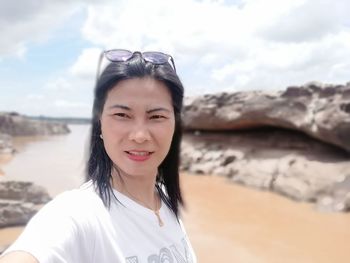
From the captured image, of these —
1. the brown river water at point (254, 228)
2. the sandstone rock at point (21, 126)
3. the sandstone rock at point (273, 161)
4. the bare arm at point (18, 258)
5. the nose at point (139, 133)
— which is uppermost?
the nose at point (139, 133)

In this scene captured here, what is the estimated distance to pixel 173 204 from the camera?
1.51 meters

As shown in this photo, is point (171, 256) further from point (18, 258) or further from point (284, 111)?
point (284, 111)

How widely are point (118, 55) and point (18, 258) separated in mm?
644

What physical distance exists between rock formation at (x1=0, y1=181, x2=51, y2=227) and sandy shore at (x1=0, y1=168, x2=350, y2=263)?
0.14 m

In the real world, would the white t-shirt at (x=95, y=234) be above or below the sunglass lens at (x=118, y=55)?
below

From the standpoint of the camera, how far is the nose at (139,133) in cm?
116

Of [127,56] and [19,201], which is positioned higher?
[127,56]

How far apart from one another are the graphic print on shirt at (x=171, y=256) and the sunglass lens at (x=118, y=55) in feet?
1.85

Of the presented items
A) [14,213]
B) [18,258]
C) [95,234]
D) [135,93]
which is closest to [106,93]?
[135,93]

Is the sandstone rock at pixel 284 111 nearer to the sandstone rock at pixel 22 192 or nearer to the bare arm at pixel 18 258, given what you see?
the sandstone rock at pixel 22 192

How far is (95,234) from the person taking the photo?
98 cm

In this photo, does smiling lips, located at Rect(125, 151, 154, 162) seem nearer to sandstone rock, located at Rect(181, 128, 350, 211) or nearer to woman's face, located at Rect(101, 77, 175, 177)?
woman's face, located at Rect(101, 77, 175, 177)

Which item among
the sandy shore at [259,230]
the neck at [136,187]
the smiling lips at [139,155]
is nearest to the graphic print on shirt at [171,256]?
the neck at [136,187]

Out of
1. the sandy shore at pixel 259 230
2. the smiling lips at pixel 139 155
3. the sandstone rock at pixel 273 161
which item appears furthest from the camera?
the sandstone rock at pixel 273 161
